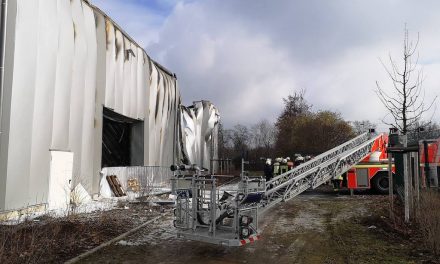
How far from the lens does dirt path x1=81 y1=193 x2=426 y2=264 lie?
25.4 ft

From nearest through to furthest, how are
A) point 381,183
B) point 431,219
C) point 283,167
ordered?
1. point 431,219
2. point 381,183
3. point 283,167

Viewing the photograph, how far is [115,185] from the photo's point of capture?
1847 centimetres

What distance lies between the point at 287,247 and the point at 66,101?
354 inches

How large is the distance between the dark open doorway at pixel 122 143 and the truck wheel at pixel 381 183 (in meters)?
11.6

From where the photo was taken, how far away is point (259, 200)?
330 inches

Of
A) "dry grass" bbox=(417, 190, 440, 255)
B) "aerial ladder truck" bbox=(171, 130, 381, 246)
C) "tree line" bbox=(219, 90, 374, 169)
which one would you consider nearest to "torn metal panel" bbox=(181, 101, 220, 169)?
"tree line" bbox=(219, 90, 374, 169)

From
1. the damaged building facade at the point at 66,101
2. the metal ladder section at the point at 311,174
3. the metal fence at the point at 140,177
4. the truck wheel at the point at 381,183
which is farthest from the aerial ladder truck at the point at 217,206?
the truck wheel at the point at 381,183

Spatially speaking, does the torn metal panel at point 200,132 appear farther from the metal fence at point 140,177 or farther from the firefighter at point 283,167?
the firefighter at point 283,167

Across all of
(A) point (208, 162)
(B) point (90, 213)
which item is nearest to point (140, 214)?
(B) point (90, 213)

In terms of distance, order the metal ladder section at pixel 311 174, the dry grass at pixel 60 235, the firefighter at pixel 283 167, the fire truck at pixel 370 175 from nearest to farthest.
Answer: the dry grass at pixel 60 235 < the metal ladder section at pixel 311 174 < the fire truck at pixel 370 175 < the firefighter at pixel 283 167

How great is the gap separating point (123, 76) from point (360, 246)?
547 inches

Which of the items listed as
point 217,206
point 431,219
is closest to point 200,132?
point 217,206

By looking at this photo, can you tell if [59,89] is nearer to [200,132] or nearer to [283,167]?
[283,167]

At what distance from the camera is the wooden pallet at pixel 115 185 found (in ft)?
59.9
